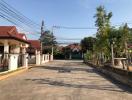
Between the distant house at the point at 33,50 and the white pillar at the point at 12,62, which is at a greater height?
the distant house at the point at 33,50

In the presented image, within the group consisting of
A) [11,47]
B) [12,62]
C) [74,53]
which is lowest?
[12,62]

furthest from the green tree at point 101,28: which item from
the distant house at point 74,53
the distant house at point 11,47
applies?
the distant house at point 74,53

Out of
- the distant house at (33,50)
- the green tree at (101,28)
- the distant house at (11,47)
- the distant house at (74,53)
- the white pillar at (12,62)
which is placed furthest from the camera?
the distant house at (74,53)

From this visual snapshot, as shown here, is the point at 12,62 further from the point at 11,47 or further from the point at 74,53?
the point at 74,53

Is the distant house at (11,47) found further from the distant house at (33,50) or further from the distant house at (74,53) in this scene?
the distant house at (74,53)

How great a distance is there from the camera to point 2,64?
21297mm

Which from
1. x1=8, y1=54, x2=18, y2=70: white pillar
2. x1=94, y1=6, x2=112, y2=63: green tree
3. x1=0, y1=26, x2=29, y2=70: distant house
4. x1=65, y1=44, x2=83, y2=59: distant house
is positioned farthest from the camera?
x1=65, y1=44, x2=83, y2=59: distant house

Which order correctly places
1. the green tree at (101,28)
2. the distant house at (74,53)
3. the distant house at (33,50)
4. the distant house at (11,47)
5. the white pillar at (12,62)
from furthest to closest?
the distant house at (74,53) → the distant house at (33,50) → the green tree at (101,28) → the white pillar at (12,62) → the distant house at (11,47)

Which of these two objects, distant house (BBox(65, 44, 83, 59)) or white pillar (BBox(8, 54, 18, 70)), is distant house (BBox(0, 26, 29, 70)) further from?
distant house (BBox(65, 44, 83, 59))

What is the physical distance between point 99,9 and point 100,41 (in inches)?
228

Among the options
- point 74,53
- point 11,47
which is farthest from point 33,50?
point 74,53

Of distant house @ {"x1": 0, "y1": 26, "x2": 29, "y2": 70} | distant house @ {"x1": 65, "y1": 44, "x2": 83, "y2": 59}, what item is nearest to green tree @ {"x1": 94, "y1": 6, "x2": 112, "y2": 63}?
distant house @ {"x1": 0, "y1": 26, "x2": 29, "y2": 70}

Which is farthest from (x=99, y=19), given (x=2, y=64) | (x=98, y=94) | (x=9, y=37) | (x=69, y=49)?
(x=69, y=49)

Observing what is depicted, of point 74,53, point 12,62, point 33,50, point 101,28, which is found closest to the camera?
point 12,62
